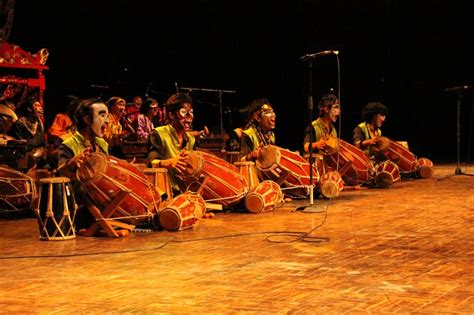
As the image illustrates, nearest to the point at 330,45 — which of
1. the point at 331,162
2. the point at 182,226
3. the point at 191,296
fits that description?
the point at 331,162

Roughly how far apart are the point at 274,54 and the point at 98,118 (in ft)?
22.4

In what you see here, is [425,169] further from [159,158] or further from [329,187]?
[159,158]

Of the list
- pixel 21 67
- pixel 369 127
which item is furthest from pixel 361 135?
pixel 21 67

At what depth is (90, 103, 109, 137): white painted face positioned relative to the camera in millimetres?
5590

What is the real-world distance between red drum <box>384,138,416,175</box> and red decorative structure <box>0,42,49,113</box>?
4570 millimetres

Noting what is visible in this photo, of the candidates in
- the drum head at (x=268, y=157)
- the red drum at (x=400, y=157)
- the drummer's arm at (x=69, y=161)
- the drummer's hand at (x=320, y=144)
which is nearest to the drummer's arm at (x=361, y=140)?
the red drum at (x=400, y=157)

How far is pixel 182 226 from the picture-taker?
558 centimetres

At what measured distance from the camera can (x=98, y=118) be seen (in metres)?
5.60

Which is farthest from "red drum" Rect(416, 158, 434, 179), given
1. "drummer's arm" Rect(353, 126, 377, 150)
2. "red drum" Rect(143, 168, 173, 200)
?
"red drum" Rect(143, 168, 173, 200)

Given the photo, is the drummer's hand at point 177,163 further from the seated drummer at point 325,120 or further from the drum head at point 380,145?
the drum head at point 380,145

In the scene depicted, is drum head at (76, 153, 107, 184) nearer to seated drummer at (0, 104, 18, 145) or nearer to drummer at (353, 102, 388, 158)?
seated drummer at (0, 104, 18, 145)

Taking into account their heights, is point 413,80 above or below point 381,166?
above

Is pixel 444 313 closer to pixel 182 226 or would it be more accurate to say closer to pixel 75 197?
pixel 182 226

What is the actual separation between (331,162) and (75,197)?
387 cm
